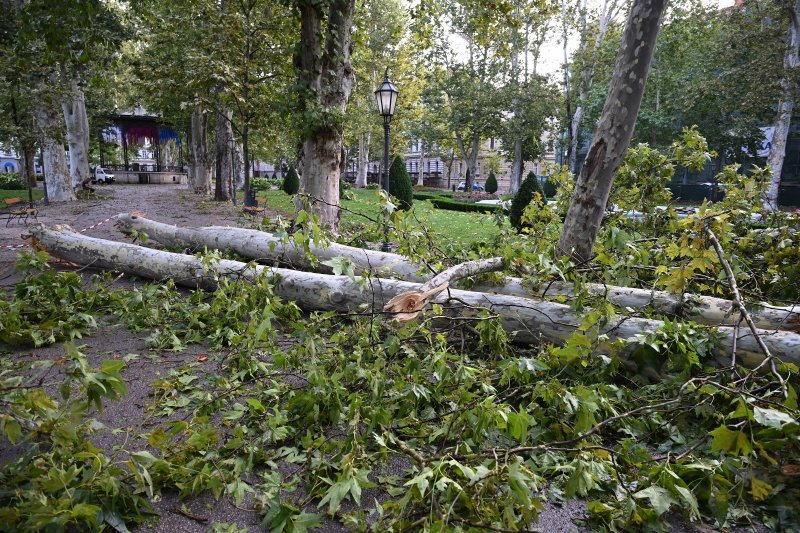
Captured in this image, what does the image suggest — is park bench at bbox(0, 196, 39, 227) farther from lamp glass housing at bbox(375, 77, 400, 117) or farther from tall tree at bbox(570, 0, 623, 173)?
tall tree at bbox(570, 0, 623, 173)

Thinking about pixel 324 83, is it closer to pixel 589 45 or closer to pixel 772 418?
pixel 772 418

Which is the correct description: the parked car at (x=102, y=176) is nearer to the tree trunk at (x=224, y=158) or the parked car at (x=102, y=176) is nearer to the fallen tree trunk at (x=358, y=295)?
the tree trunk at (x=224, y=158)

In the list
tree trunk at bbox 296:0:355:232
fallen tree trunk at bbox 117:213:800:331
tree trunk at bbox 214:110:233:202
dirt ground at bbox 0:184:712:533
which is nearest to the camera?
dirt ground at bbox 0:184:712:533

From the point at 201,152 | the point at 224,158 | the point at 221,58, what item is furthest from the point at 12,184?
the point at 221,58

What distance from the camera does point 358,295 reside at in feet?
14.7

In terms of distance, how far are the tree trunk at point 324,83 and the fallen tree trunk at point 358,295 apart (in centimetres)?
288

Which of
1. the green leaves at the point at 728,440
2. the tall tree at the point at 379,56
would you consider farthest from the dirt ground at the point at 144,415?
the tall tree at the point at 379,56

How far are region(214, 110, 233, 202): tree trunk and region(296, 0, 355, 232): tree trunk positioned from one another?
381 inches

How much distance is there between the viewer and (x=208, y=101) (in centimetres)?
1366

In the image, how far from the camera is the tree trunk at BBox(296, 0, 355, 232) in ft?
26.7

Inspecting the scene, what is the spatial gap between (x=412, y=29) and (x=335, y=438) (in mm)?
9657

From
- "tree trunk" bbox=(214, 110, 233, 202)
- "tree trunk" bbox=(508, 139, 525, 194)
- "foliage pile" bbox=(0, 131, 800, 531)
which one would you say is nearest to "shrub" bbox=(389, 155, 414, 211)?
"tree trunk" bbox=(214, 110, 233, 202)

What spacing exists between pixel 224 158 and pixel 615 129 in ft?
52.4

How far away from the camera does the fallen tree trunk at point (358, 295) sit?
10.3 feet
